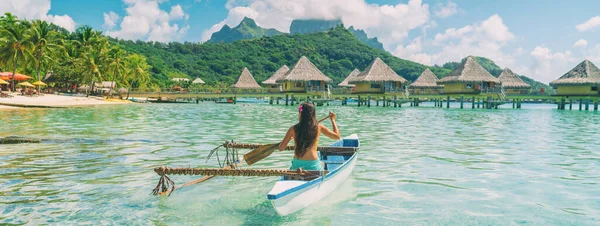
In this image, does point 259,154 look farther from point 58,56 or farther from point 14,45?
point 58,56

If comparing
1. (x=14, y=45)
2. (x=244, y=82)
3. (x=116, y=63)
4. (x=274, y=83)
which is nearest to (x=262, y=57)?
(x=244, y=82)

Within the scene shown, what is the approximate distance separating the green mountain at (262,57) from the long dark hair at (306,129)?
89011mm

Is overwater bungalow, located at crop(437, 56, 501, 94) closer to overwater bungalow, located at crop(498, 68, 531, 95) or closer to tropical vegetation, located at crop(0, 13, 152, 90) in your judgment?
overwater bungalow, located at crop(498, 68, 531, 95)

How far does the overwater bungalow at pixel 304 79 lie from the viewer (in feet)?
186

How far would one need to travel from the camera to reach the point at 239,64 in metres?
108

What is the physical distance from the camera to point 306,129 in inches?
275

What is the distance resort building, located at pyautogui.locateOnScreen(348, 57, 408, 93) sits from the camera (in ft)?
178

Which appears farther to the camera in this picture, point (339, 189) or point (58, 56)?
point (58, 56)

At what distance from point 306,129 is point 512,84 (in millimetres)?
56026

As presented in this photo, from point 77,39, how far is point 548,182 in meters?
67.3

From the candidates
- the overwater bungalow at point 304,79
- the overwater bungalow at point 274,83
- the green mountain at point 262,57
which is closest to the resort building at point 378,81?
the overwater bungalow at point 304,79

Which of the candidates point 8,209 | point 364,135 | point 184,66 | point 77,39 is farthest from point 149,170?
point 184,66

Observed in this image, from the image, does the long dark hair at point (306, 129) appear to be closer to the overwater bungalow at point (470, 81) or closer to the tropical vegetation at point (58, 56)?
the tropical vegetation at point (58, 56)

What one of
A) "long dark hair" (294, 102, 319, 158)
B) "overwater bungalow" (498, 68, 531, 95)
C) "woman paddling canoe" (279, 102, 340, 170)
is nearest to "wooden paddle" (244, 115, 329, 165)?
"woman paddling canoe" (279, 102, 340, 170)
